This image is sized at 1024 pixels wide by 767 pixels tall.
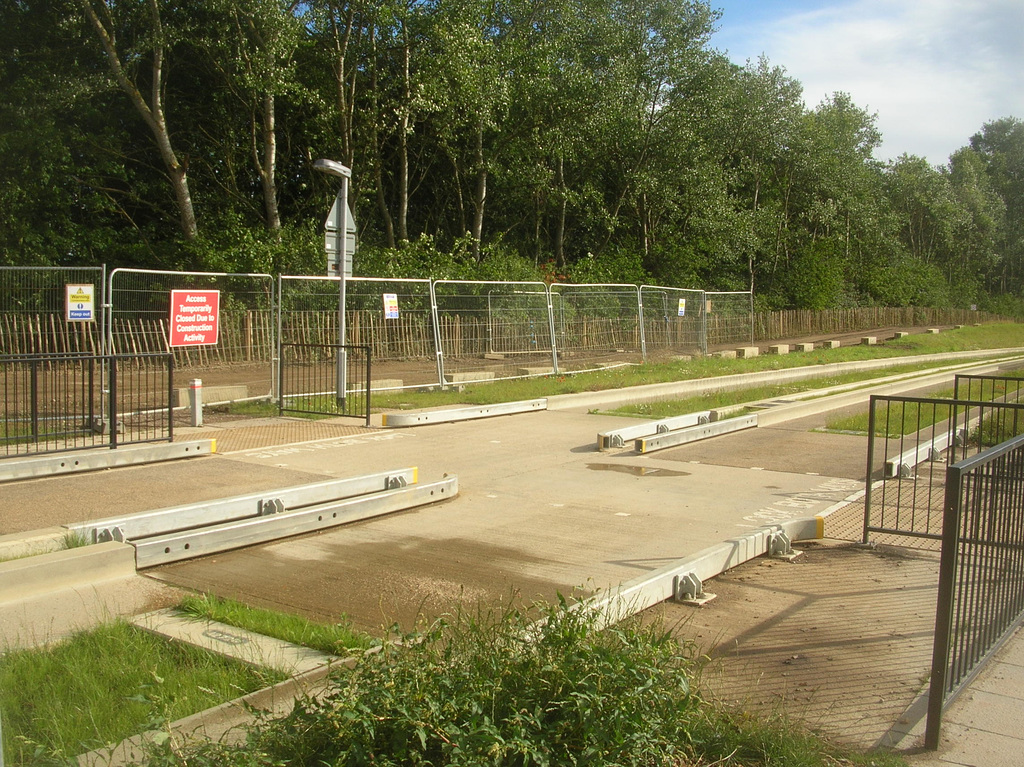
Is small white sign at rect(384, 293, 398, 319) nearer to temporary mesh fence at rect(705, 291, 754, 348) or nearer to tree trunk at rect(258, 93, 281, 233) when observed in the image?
tree trunk at rect(258, 93, 281, 233)

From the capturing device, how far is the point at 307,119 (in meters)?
30.9

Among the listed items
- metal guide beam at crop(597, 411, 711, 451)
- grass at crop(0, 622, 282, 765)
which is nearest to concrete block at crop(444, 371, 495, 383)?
metal guide beam at crop(597, 411, 711, 451)

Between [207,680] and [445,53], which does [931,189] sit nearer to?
[445,53]

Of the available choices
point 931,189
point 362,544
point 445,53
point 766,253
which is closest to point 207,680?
point 362,544

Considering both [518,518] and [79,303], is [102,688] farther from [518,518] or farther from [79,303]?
[79,303]

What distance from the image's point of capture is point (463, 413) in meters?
15.6

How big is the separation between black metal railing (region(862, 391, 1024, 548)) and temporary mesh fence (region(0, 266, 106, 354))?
10.8 metres

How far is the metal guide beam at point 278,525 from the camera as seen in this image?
6676 mm

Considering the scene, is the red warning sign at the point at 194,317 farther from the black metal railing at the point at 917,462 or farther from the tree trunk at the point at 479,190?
the tree trunk at the point at 479,190

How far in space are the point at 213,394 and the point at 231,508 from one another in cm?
783

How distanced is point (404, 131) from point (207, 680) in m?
27.2

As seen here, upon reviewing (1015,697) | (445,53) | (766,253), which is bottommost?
(1015,697)

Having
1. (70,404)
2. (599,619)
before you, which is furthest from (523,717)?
(70,404)

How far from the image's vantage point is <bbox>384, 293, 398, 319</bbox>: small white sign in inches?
711
